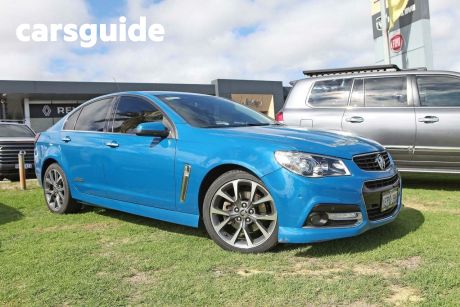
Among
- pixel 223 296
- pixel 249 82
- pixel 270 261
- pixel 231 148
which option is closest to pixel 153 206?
pixel 231 148

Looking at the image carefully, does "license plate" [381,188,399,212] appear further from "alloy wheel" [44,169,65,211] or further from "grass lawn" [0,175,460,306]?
"alloy wheel" [44,169,65,211]

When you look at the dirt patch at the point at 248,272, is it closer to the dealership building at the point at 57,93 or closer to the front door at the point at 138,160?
the front door at the point at 138,160

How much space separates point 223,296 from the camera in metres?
3.06

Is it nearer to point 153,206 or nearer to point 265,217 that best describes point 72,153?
point 153,206

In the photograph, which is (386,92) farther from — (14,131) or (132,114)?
(14,131)

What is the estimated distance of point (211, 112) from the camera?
192 inches

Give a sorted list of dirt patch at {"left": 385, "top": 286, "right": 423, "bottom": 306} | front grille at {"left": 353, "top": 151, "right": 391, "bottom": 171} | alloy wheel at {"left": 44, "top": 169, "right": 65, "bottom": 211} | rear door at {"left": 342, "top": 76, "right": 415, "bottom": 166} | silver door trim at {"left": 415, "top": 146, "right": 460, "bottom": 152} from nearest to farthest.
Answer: dirt patch at {"left": 385, "top": 286, "right": 423, "bottom": 306} < front grille at {"left": 353, "top": 151, "right": 391, "bottom": 171} < alloy wheel at {"left": 44, "top": 169, "right": 65, "bottom": 211} < silver door trim at {"left": 415, "top": 146, "right": 460, "bottom": 152} < rear door at {"left": 342, "top": 76, "right": 415, "bottom": 166}

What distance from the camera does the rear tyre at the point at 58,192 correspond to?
5.80 meters

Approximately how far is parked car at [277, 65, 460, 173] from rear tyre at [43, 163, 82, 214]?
353cm

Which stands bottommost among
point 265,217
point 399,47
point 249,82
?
point 265,217

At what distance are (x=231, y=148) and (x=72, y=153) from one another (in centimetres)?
242

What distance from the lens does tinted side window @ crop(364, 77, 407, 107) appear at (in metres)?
6.98

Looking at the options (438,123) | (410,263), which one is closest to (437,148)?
(438,123)

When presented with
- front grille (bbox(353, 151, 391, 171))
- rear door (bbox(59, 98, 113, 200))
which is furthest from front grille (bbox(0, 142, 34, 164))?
front grille (bbox(353, 151, 391, 171))
